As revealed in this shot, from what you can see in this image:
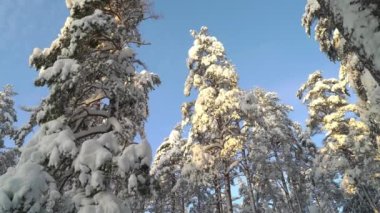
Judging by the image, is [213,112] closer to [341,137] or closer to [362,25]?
[341,137]

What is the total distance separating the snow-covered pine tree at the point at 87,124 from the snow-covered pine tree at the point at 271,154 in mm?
8710

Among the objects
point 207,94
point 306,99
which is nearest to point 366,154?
point 306,99

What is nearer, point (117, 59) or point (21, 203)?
point (21, 203)

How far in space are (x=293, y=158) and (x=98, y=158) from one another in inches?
1035

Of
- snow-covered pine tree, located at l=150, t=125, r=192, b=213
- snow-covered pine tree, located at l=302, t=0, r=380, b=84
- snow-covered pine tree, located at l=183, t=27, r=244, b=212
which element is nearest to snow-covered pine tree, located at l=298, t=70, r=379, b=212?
snow-covered pine tree, located at l=183, t=27, r=244, b=212

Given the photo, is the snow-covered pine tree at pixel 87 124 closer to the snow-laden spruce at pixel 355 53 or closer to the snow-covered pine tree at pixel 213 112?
the snow-laden spruce at pixel 355 53

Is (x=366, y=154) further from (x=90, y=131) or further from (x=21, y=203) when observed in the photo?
(x=21, y=203)

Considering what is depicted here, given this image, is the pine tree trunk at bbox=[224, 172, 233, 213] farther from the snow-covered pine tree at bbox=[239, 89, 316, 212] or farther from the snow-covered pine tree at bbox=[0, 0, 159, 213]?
the snow-covered pine tree at bbox=[0, 0, 159, 213]

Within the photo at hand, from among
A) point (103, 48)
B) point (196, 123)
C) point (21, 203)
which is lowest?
point (21, 203)

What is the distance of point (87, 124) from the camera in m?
12.5

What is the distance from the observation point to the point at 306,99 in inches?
1108

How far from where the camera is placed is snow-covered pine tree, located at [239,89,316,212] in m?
20.0

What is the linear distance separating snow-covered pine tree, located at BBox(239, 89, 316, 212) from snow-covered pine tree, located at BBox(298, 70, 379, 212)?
3.01 m

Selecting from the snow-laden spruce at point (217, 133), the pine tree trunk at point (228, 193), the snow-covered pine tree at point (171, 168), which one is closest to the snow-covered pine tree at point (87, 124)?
the snow-laden spruce at point (217, 133)
